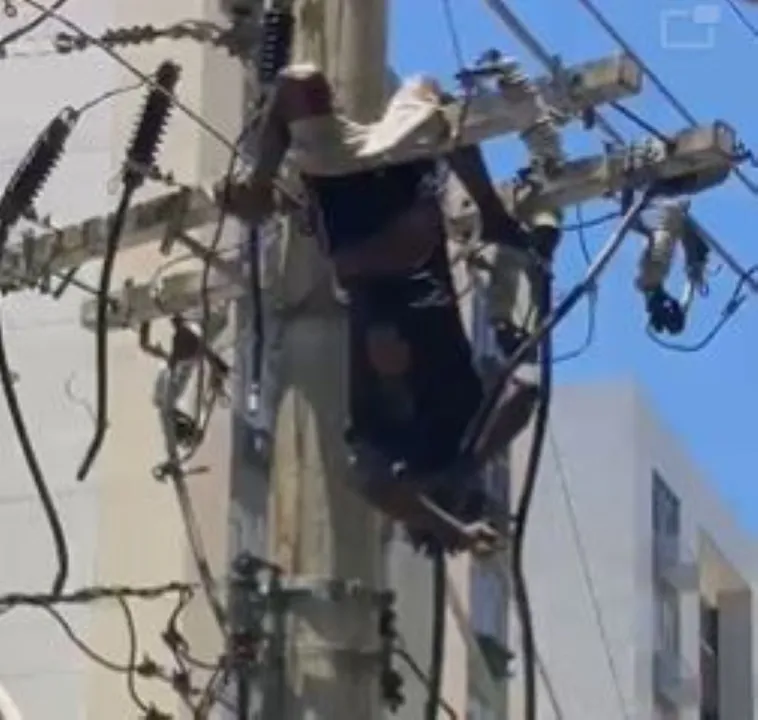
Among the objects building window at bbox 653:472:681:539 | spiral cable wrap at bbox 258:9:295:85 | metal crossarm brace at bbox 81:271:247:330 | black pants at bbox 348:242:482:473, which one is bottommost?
black pants at bbox 348:242:482:473

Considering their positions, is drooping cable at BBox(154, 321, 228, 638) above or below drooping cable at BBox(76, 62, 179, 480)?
below

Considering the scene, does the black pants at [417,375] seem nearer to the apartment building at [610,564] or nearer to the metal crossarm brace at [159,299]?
the metal crossarm brace at [159,299]

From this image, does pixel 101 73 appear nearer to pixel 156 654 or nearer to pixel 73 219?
pixel 73 219

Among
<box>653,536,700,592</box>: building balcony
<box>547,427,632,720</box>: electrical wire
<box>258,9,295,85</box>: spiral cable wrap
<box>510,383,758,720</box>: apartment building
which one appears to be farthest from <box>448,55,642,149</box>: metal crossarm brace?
<box>653,536,700,592</box>: building balcony

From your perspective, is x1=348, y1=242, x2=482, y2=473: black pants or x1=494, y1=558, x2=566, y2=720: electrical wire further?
x1=494, y1=558, x2=566, y2=720: electrical wire

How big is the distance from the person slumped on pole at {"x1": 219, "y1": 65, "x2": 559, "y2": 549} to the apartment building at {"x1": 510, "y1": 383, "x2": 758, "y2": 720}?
52.1 ft

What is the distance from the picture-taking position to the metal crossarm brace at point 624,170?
25.9 ft

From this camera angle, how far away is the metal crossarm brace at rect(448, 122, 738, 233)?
311 inches

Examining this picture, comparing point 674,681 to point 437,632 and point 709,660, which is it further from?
point 437,632

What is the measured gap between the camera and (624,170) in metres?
8.14

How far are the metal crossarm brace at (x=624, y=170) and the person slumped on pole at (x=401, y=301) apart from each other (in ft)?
1.15

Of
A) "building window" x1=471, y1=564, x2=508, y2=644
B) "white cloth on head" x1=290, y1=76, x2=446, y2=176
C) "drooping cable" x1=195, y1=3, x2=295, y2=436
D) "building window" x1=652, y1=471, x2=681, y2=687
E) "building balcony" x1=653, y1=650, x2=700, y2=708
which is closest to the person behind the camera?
"white cloth on head" x1=290, y1=76, x2=446, y2=176

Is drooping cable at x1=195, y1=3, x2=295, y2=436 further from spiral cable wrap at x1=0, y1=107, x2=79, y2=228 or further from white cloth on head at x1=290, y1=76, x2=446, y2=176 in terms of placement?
spiral cable wrap at x1=0, y1=107, x2=79, y2=228

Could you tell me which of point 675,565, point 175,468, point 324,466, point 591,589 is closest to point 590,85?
point 324,466
